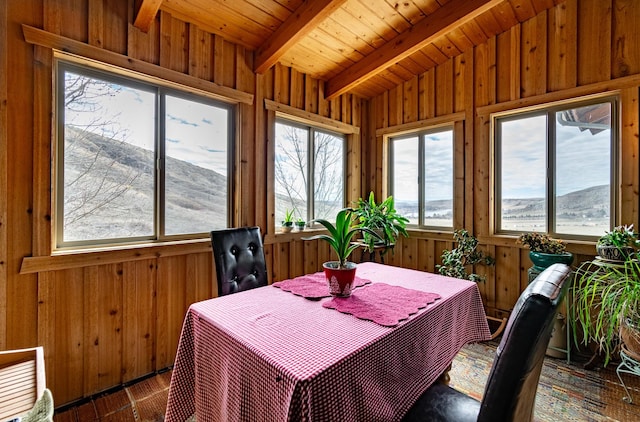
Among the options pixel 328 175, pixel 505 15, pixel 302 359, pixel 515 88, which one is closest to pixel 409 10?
pixel 505 15

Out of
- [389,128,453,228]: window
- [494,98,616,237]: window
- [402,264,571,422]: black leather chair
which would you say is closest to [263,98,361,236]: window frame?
[389,128,453,228]: window

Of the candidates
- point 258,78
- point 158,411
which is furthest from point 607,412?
point 258,78

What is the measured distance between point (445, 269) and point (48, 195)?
11.3 feet

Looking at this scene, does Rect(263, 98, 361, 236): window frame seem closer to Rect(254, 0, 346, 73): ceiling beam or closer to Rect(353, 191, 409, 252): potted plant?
Rect(254, 0, 346, 73): ceiling beam

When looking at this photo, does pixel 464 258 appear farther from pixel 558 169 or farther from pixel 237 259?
pixel 237 259

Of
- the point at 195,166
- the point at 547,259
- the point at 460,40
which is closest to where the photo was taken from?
the point at 547,259

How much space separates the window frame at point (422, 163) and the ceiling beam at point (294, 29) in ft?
6.36

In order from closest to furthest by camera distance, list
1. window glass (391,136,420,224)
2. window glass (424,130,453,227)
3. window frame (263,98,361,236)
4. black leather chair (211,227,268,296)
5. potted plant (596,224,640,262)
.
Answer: black leather chair (211,227,268,296) < potted plant (596,224,640,262) < window frame (263,98,361,236) < window glass (424,130,453,227) < window glass (391,136,420,224)

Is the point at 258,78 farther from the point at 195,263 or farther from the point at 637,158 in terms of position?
the point at 637,158

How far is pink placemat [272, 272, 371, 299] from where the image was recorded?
1.63m

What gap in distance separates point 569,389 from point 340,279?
201cm

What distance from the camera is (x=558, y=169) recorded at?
114 inches

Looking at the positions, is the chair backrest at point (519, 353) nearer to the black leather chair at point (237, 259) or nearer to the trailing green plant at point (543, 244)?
the black leather chair at point (237, 259)

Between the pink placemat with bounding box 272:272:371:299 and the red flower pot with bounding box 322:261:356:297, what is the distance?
0.07 m
